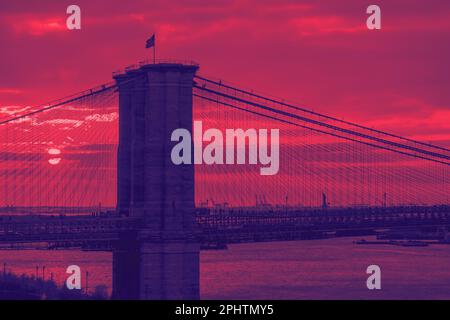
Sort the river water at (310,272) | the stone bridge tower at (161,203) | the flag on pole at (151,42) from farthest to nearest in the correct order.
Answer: the river water at (310,272)
the flag on pole at (151,42)
the stone bridge tower at (161,203)

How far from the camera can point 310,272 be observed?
135m

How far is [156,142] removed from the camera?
69.2 m

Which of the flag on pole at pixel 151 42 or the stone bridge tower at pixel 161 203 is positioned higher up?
the flag on pole at pixel 151 42

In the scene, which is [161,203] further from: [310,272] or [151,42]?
[310,272]

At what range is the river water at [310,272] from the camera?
104250 mm

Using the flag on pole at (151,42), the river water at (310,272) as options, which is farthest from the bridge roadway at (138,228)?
the river water at (310,272)

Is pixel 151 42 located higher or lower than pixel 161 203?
higher

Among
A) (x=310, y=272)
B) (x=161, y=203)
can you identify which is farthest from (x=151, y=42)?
(x=310, y=272)

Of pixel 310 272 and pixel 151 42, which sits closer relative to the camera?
pixel 151 42

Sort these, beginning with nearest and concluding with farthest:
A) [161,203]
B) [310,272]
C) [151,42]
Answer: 1. [161,203]
2. [151,42]
3. [310,272]

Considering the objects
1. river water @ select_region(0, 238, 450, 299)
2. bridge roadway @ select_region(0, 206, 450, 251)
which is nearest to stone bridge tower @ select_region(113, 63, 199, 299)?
bridge roadway @ select_region(0, 206, 450, 251)

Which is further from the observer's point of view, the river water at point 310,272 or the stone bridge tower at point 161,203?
the river water at point 310,272

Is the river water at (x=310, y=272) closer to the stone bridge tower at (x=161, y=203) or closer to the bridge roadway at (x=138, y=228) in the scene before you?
the bridge roadway at (x=138, y=228)
